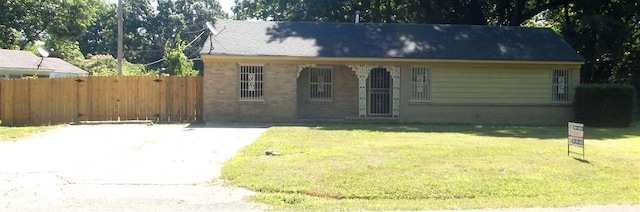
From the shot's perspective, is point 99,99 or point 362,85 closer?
point 99,99

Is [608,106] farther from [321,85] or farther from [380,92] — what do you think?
[321,85]

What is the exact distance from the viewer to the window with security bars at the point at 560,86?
68.3 feet

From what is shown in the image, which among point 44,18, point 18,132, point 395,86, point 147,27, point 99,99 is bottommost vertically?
point 18,132

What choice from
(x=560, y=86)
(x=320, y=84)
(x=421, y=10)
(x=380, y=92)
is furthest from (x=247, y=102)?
(x=421, y=10)

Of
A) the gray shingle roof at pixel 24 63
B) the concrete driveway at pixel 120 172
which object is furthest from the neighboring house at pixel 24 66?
the concrete driveway at pixel 120 172

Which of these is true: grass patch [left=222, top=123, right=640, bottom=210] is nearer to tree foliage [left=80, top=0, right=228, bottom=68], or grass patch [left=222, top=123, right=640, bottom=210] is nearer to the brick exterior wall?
the brick exterior wall

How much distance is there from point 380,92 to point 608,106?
25.1 ft

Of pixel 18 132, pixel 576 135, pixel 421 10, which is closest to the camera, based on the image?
pixel 576 135

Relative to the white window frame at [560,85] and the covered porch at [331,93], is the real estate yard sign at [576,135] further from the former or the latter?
the white window frame at [560,85]

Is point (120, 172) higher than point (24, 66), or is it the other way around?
point (24, 66)

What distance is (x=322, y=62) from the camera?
19.8m

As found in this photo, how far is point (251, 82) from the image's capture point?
19.8 m

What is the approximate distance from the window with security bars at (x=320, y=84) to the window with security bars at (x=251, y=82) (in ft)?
7.42

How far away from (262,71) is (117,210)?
13287 mm
